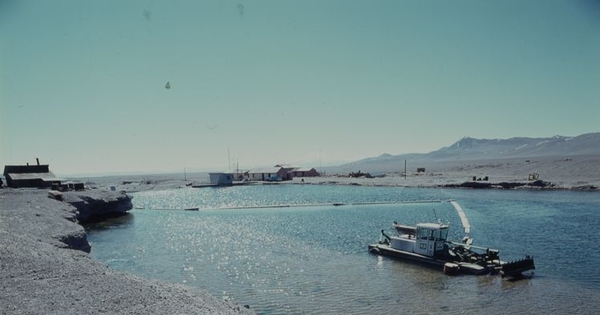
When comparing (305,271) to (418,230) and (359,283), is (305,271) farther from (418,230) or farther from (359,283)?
(418,230)

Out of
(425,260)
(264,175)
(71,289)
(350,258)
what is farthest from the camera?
(264,175)

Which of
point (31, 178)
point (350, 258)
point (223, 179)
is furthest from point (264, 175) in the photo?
point (350, 258)

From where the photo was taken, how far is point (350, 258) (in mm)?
32844

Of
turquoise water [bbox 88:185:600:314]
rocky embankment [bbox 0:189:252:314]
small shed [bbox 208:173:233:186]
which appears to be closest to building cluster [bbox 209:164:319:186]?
small shed [bbox 208:173:233:186]

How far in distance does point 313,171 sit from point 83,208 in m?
106

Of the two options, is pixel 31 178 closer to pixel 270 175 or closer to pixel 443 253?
pixel 443 253

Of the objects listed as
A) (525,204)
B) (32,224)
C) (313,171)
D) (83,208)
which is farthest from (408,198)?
(313,171)

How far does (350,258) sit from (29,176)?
6762 centimetres

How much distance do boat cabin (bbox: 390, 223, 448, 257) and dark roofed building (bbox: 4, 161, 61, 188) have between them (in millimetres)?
65023

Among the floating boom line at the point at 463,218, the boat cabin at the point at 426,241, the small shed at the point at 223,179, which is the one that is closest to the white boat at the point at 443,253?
the boat cabin at the point at 426,241

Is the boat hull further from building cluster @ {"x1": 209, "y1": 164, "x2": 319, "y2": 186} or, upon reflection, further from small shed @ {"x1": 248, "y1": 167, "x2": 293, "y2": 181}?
small shed @ {"x1": 248, "y1": 167, "x2": 293, "y2": 181}

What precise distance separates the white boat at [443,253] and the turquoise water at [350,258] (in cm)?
104

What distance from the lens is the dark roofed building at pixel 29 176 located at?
69250mm

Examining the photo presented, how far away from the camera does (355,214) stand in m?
58.2
